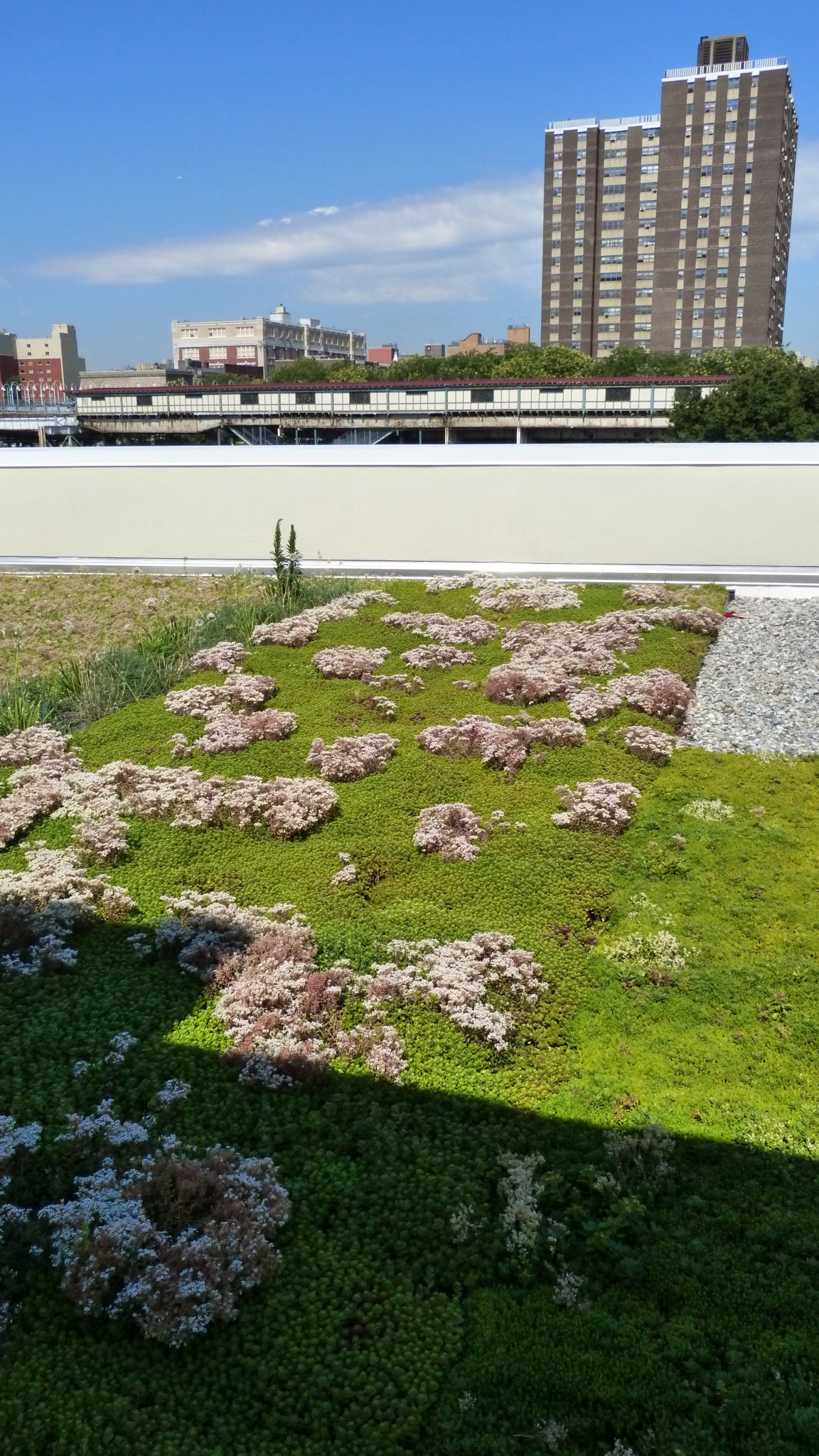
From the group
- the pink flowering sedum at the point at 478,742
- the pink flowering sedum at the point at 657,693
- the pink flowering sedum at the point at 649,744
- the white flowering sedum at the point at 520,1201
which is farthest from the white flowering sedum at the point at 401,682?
the white flowering sedum at the point at 520,1201

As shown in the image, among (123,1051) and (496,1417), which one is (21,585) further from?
(496,1417)

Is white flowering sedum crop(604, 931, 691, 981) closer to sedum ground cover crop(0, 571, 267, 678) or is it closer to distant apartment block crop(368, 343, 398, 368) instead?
sedum ground cover crop(0, 571, 267, 678)

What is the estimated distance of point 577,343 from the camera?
99.3 metres

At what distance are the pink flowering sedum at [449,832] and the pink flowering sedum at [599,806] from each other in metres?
0.60

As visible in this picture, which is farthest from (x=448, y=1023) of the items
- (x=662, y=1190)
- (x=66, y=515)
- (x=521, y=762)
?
(x=66, y=515)

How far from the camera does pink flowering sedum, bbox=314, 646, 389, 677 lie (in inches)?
402

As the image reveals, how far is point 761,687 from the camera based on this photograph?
984cm

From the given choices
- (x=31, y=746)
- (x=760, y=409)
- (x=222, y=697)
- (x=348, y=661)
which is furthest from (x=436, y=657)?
(x=760, y=409)

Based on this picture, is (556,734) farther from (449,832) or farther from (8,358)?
(8,358)

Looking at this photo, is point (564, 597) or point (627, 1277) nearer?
point (627, 1277)

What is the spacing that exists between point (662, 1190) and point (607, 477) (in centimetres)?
1219

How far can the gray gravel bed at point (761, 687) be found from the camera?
855 cm

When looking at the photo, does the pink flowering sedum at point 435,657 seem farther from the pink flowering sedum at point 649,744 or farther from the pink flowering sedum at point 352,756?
the pink flowering sedum at point 649,744

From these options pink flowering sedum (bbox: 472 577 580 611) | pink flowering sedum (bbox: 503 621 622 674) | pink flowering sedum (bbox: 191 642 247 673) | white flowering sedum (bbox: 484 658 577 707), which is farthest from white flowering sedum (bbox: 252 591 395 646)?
white flowering sedum (bbox: 484 658 577 707)
